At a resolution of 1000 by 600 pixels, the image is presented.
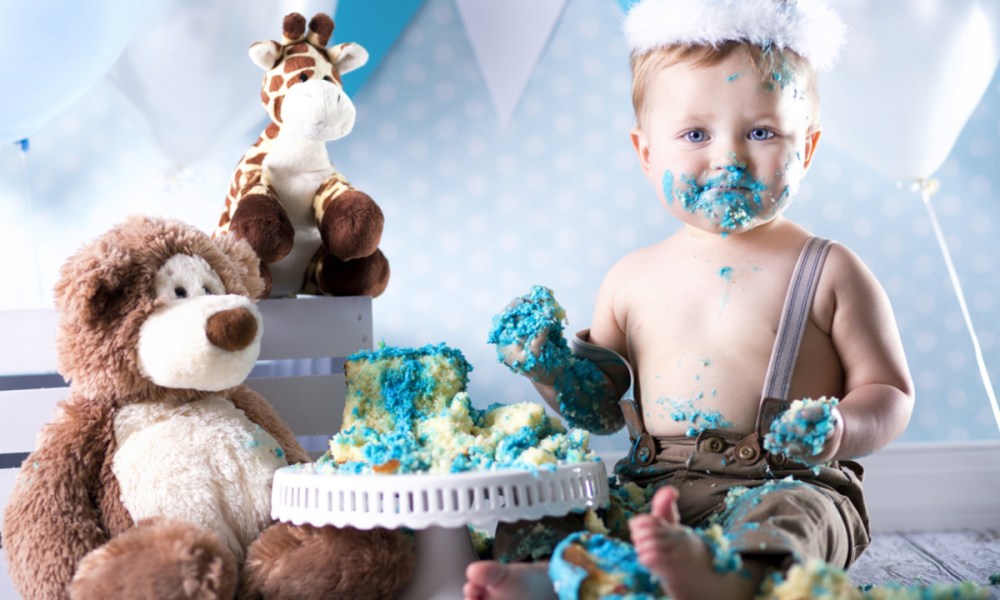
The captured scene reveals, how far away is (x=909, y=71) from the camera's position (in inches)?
57.4

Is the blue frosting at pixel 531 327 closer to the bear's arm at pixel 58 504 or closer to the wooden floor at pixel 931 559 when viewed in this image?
the bear's arm at pixel 58 504

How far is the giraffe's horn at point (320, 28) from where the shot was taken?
1308 millimetres

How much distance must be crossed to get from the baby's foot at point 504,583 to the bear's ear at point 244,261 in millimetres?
478

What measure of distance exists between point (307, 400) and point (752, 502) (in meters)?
0.63

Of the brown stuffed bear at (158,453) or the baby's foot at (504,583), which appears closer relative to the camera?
the baby's foot at (504,583)

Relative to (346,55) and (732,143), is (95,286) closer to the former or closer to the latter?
(346,55)

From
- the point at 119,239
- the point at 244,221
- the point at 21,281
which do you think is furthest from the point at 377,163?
the point at 119,239

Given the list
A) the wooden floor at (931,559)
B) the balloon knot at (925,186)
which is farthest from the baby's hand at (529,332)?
the balloon knot at (925,186)

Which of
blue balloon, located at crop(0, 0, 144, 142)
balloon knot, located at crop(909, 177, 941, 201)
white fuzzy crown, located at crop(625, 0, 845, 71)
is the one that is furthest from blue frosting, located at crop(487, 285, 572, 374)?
balloon knot, located at crop(909, 177, 941, 201)

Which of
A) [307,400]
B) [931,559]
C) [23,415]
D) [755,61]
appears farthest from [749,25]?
[23,415]

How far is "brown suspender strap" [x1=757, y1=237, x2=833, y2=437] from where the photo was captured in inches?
41.2

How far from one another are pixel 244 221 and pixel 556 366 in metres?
0.45

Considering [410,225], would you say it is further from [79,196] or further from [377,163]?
[79,196]

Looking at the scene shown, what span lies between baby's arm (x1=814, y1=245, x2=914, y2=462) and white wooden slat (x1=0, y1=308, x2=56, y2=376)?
935 millimetres
